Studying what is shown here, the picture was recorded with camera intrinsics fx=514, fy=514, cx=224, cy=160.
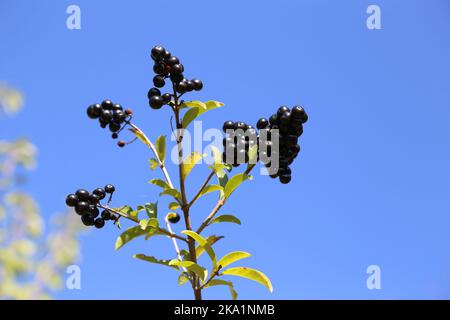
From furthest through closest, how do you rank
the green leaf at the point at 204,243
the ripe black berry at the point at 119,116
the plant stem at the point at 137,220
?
1. the ripe black berry at the point at 119,116
2. the plant stem at the point at 137,220
3. the green leaf at the point at 204,243

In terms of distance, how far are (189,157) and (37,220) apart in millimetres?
6441

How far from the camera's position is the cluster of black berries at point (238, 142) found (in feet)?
5.44

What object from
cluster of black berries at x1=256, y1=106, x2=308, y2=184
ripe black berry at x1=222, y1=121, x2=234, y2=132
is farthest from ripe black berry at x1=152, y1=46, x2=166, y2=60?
cluster of black berries at x1=256, y1=106, x2=308, y2=184

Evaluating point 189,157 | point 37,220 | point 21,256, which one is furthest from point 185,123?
point 37,220

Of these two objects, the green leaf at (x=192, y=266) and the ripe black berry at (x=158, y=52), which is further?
the ripe black berry at (x=158, y=52)

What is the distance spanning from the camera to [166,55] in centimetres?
177

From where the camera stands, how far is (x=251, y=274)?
1827 mm

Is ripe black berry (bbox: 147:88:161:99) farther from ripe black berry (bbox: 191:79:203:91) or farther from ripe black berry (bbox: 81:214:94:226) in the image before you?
ripe black berry (bbox: 81:214:94:226)

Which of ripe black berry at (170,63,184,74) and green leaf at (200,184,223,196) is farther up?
ripe black berry at (170,63,184,74)

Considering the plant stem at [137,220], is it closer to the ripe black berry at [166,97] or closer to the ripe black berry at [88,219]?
the ripe black berry at [88,219]

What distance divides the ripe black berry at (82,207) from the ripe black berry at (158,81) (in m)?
0.49

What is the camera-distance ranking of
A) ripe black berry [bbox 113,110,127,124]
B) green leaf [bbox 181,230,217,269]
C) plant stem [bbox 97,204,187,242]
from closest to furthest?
green leaf [bbox 181,230,217,269] < plant stem [bbox 97,204,187,242] < ripe black berry [bbox 113,110,127,124]

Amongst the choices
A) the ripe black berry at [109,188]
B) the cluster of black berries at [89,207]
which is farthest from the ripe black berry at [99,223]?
the ripe black berry at [109,188]

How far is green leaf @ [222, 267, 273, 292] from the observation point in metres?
1.80
